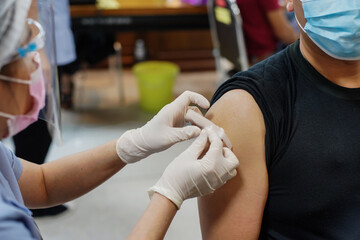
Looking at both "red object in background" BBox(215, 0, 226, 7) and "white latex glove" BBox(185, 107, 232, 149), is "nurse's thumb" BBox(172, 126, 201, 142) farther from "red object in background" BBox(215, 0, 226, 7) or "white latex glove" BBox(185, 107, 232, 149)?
"red object in background" BBox(215, 0, 226, 7)

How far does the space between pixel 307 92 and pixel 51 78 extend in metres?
0.69

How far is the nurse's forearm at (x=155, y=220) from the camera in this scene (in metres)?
0.90

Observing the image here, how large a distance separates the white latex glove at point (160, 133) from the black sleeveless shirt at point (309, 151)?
147 millimetres

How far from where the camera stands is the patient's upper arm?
0.97 meters

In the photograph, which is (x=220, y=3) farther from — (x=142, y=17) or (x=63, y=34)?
(x=63, y=34)

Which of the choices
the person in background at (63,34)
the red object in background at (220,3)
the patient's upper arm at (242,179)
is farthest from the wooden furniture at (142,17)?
the patient's upper arm at (242,179)

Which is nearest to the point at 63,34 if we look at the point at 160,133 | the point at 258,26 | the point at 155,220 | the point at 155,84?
the point at 155,84

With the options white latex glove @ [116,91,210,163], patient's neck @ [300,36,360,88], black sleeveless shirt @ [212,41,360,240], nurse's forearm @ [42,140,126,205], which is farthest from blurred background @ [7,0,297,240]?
patient's neck @ [300,36,360,88]

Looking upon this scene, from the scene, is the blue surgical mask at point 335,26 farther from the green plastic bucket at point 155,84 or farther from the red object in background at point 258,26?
the green plastic bucket at point 155,84

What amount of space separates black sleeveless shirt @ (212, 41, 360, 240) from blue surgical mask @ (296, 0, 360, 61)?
63 mm

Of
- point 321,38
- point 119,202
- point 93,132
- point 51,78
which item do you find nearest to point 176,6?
point 93,132

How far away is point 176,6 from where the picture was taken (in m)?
3.29

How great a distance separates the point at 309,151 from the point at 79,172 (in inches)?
24.0

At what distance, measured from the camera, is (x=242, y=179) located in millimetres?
989
